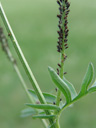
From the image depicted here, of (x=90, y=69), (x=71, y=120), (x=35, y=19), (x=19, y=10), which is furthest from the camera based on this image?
(x=19, y=10)

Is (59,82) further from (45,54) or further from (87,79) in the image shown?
(45,54)

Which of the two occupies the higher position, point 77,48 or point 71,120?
point 77,48

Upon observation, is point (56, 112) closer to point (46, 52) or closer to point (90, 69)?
point (90, 69)

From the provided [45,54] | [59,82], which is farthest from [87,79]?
[45,54]

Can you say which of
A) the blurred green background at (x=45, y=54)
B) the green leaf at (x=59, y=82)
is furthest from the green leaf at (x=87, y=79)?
the blurred green background at (x=45, y=54)

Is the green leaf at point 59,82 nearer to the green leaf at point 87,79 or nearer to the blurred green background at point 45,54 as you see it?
the green leaf at point 87,79

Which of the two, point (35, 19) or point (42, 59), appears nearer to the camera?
point (42, 59)

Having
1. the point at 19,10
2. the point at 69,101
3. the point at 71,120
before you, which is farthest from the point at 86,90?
the point at 19,10

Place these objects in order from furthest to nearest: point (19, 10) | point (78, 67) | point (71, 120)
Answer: point (19, 10), point (78, 67), point (71, 120)
